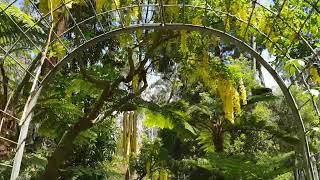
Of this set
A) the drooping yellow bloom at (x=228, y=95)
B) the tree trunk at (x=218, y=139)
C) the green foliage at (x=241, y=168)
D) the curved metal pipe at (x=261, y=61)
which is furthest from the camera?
the tree trunk at (x=218, y=139)

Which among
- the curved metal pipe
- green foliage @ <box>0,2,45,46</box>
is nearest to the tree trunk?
green foliage @ <box>0,2,45,46</box>

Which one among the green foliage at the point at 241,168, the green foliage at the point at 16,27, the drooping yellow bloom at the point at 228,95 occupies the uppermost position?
the green foliage at the point at 16,27

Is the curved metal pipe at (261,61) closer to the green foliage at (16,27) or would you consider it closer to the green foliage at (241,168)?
the green foliage at (16,27)

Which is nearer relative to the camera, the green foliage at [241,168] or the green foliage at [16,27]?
the green foliage at [16,27]

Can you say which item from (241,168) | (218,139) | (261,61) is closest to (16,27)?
(261,61)

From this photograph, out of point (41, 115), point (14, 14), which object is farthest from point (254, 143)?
point (14, 14)

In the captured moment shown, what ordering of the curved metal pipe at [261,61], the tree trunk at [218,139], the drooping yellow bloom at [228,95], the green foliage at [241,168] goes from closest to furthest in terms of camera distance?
1. the curved metal pipe at [261,61]
2. the drooping yellow bloom at [228,95]
3. the green foliage at [241,168]
4. the tree trunk at [218,139]

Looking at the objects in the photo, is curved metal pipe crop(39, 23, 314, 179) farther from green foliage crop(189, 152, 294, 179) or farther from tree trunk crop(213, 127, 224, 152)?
tree trunk crop(213, 127, 224, 152)

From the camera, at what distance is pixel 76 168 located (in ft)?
28.0

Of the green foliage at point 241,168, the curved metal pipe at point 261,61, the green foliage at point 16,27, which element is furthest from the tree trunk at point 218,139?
the curved metal pipe at point 261,61

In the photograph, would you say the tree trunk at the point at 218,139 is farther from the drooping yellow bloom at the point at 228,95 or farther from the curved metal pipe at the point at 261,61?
the curved metal pipe at the point at 261,61

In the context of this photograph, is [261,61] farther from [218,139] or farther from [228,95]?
[218,139]

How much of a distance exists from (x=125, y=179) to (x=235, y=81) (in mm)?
6751

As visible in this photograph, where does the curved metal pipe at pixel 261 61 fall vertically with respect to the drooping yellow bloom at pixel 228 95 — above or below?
below
